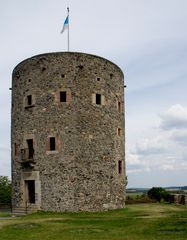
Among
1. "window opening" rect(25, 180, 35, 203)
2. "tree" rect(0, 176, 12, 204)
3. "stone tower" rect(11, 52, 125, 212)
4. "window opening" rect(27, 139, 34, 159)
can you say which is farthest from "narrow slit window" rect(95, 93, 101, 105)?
"tree" rect(0, 176, 12, 204)

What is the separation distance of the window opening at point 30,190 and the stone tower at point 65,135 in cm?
3

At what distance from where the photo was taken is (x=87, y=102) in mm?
27406

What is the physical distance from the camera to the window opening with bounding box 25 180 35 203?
2799 centimetres

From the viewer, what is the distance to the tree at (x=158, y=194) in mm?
43253

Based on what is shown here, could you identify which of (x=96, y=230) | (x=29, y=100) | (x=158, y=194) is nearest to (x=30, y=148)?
(x=29, y=100)

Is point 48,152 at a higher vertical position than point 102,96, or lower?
lower

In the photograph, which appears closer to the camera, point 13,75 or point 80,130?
point 80,130

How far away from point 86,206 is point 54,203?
211cm

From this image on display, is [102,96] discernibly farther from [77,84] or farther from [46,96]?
[46,96]

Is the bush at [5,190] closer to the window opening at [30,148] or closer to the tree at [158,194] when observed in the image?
the tree at [158,194]

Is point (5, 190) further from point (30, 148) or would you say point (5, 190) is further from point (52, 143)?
point (52, 143)

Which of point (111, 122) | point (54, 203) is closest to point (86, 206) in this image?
point (54, 203)

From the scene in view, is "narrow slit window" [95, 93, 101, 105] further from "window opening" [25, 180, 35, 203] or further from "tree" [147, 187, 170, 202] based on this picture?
"tree" [147, 187, 170, 202]

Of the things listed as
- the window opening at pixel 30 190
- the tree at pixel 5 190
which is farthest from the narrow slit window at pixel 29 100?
the tree at pixel 5 190
